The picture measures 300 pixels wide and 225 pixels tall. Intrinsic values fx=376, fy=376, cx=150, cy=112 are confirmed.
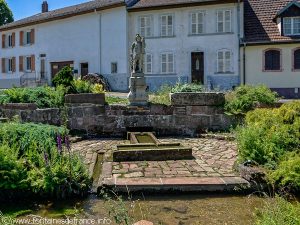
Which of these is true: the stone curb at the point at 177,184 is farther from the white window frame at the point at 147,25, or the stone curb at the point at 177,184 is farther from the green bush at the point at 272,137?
the white window frame at the point at 147,25

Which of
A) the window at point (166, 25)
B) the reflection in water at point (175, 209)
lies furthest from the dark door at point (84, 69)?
the reflection in water at point (175, 209)

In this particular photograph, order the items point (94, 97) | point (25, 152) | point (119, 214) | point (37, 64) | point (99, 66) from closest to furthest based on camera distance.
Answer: point (119, 214) → point (25, 152) → point (94, 97) → point (99, 66) → point (37, 64)

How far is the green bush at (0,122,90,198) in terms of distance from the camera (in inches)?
220

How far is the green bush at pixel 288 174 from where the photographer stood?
5.79 metres

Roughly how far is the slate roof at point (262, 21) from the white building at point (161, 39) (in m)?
0.97

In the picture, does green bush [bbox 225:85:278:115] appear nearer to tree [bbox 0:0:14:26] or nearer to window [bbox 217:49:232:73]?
window [bbox 217:49:232:73]

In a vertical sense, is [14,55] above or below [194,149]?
above

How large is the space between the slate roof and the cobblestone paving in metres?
17.2

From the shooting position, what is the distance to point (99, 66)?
29391mm

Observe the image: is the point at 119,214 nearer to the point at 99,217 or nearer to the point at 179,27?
the point at 99,217

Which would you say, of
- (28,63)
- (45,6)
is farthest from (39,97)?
(45,6)

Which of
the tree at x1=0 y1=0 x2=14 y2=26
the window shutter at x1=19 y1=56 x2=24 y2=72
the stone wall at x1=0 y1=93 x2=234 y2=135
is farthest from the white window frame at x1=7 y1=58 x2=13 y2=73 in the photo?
the stone wall at x1=0 y1=93 x2=234 y2=135

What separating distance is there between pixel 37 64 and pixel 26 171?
29.9 metres

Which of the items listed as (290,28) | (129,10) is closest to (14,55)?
(129,10)
